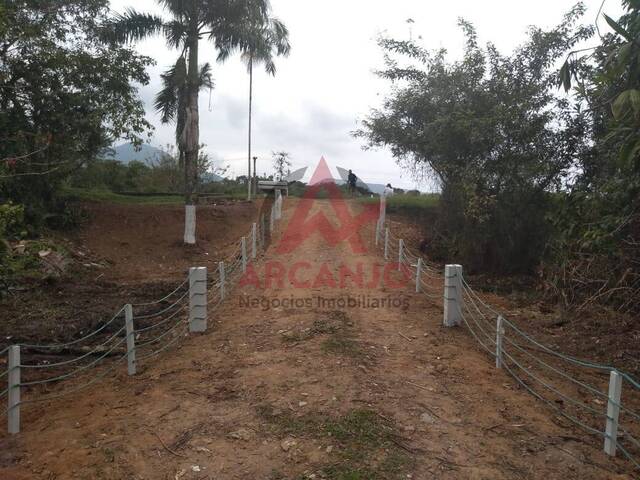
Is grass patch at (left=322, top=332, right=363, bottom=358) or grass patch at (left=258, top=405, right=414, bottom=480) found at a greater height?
grass patch at (left=322, top=332, right=363, bottom=358)

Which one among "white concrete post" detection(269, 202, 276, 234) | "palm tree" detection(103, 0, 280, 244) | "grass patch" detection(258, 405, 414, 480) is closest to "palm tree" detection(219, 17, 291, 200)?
"palm tree" detection(103, 0, 280, 244)

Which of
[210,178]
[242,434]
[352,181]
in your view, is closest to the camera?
[242,434]

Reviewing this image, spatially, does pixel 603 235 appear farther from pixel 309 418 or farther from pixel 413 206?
pixel 413 206

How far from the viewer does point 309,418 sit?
4.28 m

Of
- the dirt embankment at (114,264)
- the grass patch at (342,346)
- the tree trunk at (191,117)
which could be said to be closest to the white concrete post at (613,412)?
the grass patch at (342,346)

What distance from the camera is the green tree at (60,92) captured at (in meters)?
11.6

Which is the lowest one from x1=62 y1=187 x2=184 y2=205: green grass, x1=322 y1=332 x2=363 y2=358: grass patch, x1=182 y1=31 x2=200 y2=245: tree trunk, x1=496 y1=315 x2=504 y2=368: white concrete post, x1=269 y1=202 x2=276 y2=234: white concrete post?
x1=322 y1=332 x2=363 y2=358: grass patch

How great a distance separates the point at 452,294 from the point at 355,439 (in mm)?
3419

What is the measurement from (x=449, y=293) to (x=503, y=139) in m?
6.36

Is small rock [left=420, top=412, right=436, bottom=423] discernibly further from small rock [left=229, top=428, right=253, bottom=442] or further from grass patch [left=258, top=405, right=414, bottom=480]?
small rock [left=229, top=428, right=253, bottom=442]

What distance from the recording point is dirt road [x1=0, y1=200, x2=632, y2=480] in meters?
3.65

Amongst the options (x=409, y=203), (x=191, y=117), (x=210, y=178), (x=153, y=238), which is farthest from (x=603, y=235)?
(x=210, y=178)

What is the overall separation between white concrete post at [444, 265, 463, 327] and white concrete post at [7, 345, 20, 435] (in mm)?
5006

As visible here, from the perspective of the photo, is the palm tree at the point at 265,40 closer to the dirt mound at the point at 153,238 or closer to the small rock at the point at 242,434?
the dirt mound at the point at 153,238
